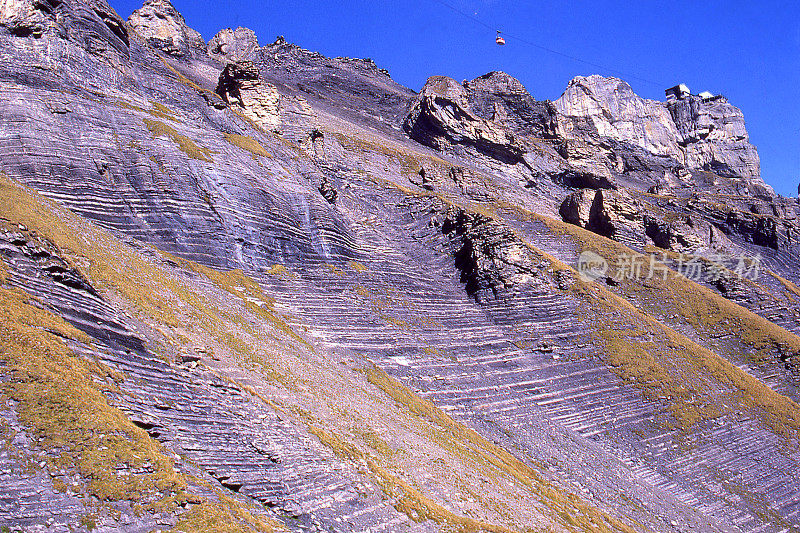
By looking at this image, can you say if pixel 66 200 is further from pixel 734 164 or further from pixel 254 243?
pixel 734 164

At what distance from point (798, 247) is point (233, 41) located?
109859 mm

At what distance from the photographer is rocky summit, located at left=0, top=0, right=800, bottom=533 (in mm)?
9703

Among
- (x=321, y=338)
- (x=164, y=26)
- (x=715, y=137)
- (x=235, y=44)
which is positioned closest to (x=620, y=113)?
(x=715, y=137)

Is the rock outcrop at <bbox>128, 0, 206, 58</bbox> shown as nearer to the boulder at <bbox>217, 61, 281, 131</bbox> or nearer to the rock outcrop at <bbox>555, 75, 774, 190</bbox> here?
the boulder at <bbox>217, 61, 281, 131</bbox>

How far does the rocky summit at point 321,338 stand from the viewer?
9.70 metres

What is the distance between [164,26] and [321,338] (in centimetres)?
9870

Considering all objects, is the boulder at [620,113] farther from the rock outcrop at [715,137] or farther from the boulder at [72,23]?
the boulder at [72,23]

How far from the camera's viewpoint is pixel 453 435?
19.4m

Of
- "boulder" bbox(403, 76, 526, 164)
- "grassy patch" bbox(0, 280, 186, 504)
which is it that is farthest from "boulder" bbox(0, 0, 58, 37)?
"boulder" bbox(403, 76, 526, 164)

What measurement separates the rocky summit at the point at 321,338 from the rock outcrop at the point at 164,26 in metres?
46.2

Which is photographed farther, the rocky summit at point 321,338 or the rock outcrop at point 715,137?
the rock outcrop at point 715,137

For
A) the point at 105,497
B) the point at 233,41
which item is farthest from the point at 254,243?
the point at 233,41

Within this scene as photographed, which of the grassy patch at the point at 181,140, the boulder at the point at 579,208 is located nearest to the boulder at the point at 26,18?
the grassy patch at the point at 181,140

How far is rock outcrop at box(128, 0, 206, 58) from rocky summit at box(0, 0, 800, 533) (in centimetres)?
4617
